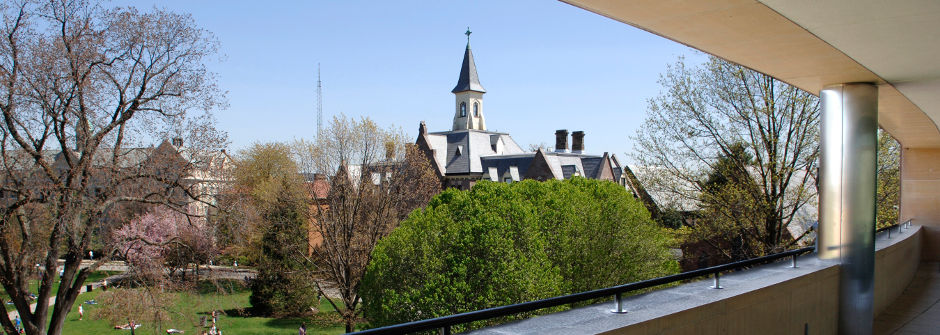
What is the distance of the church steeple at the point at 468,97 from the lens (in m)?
82.8

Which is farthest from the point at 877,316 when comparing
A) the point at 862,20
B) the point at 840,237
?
the point at 862,20

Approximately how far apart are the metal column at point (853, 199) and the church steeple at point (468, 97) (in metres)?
75.0

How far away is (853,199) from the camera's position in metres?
7.92

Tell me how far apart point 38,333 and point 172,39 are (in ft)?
23.9

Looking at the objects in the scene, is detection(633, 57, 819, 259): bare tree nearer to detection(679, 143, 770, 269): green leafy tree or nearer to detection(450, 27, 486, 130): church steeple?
detection(679, 143, 770, 269): green leafy tree

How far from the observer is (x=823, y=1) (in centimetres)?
457

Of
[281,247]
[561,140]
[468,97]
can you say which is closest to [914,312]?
[281,247]

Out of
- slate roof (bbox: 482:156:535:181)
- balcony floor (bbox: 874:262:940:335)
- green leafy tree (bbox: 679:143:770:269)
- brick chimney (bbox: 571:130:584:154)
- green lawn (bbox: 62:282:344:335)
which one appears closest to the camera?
balcony floor (bbox: 874:262:940:335)

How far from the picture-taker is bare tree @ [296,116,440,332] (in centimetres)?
2264

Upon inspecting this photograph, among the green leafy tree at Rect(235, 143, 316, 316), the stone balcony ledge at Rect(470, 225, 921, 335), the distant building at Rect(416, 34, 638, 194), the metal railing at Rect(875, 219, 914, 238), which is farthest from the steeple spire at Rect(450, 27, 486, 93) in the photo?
the stone balcony ledge at Rect(470, 225, 921, 335)

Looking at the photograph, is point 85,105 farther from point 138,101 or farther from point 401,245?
point 401,245

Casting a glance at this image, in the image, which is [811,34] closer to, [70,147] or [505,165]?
[70,147]

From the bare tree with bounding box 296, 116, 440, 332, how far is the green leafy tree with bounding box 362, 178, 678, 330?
5608 millimetres

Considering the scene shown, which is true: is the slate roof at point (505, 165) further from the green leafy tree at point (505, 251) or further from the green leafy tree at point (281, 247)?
the green leafy tree at point (505, 251)
